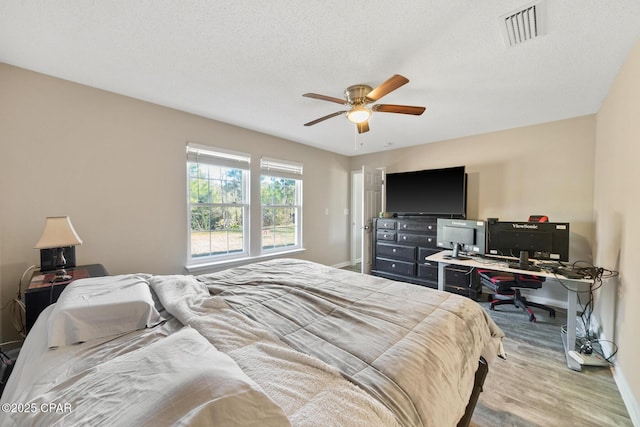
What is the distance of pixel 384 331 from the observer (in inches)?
47.3

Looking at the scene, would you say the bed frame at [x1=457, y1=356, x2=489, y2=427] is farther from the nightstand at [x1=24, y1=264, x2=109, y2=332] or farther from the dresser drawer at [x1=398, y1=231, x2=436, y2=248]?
the nightstand at [x1=24, y1=264, x2=109, y2=332]

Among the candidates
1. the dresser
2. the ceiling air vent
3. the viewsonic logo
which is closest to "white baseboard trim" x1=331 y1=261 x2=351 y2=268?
the dresser

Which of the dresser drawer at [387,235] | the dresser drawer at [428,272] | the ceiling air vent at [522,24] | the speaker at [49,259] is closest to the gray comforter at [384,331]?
the speaker at [49,259]

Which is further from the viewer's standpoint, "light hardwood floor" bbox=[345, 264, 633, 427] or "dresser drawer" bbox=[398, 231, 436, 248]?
"dresser drawer" bbox=[398, 231, 436, 248]

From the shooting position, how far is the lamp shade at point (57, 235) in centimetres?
190

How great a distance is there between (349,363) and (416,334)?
40 centimetres

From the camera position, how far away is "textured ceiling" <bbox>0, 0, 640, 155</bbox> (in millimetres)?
1489

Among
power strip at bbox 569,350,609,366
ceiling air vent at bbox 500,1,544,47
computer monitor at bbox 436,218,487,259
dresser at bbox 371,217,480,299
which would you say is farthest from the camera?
dresser at bbox 371,217,480,299

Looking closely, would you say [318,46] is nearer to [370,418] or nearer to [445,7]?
[445,7]

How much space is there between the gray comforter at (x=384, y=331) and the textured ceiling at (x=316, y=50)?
1753 mm

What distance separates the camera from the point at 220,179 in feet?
11.3

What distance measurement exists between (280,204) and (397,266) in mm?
2327

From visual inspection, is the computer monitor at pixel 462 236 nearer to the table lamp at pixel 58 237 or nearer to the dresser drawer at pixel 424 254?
the dresser drawer at pixel 424 254

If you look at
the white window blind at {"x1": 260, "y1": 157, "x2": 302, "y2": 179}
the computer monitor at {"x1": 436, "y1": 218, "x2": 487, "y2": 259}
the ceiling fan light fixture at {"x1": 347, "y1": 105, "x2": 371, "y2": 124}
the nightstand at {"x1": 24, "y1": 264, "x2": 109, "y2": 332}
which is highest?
the ceiling fan light fixture at {"x1": 347, "y1": 105, "x2": 371, "y2": 124}
